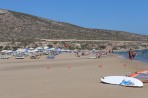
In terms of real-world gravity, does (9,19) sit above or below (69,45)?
above

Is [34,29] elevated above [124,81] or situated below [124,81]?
above

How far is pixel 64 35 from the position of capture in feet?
411

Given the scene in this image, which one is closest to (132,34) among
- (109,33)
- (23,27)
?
(109,33)

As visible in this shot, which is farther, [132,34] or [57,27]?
[132,34]

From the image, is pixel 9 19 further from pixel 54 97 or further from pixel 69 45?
pixel 54 97

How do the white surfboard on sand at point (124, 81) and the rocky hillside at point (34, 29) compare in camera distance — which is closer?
the white surfboard on sand at point (124, 81)

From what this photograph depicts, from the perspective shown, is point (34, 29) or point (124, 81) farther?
point (34, 29)

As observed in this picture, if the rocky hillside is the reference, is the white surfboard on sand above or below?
below

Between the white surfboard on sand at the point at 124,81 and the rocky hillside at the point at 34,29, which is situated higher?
the rocky hillside at the point at 34,29

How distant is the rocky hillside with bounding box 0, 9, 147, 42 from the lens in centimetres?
10500

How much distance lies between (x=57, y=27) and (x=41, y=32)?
15.6 m

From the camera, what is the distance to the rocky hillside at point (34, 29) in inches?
4134

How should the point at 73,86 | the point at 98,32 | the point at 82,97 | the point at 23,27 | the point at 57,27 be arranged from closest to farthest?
the point at 82,97 < the point at 73,86 < the point at 23,27 < the point at 57,27 < the point at 98,32

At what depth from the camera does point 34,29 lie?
117 meters
